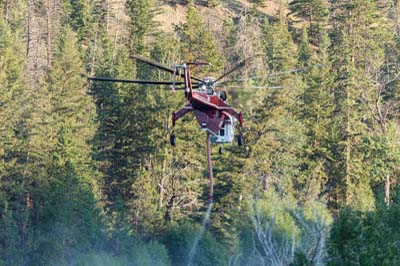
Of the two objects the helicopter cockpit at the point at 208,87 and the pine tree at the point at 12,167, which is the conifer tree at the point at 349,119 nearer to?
the pine tree at the point at 12,167

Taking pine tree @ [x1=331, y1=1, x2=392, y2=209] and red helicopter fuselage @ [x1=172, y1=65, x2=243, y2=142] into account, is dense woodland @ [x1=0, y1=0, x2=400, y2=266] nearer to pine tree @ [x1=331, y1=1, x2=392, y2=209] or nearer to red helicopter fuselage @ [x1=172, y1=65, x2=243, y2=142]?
pine tree @ [x1=331, y1=1, x2=392, y2=209]

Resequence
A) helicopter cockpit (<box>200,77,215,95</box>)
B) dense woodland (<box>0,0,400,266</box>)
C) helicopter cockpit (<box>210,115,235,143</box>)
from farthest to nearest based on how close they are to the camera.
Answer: dense woodland (<box>0,0,400,266</box>)
helicopter cockpit (<box>210,115,235,143</box>)
helicopter cockpit (<box>200,77,215,95</box>)

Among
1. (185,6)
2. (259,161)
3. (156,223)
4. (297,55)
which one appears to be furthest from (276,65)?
(185,6)

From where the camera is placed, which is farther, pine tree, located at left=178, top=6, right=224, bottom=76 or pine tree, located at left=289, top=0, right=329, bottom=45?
pine tree, located at left=289, top=0, right=329, bottom=45

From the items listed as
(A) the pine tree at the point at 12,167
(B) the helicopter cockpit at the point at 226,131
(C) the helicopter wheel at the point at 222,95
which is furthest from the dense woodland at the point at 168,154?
(C) the helicopter wheel at the point at 222,95

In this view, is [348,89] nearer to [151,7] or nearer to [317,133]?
[317,133]

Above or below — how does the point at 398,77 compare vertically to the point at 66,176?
above

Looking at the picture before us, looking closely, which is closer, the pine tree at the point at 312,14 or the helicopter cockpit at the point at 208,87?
the helicopter cockpit at the point at 208,87

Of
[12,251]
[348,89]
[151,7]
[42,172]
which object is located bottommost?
[12,251]

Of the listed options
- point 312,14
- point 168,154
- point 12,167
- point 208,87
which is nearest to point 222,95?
point 208,87

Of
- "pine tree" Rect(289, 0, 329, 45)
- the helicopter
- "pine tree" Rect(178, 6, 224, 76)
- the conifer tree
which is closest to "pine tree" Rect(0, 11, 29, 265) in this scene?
"pine tree" Rect(178, 6, 224, 76)

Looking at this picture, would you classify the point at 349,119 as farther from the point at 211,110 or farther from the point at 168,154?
the point at 211,110

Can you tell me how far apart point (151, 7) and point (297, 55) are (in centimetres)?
1587

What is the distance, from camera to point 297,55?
197 ft
